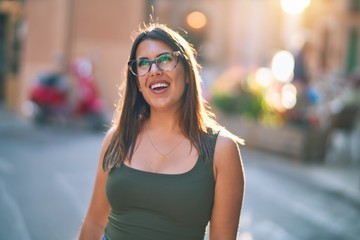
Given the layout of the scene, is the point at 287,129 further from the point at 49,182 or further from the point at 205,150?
the point at 205,150

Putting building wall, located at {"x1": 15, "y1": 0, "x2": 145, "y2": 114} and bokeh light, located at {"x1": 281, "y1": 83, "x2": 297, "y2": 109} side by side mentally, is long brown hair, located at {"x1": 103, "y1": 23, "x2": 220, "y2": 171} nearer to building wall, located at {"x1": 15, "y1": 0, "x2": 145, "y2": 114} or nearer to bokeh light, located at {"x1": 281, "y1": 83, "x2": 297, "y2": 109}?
bokeh light, located at {"x1": 281, "y1": 83, "x2": 297, "y2": 109}

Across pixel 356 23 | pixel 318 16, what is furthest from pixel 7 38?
pixel 356 23

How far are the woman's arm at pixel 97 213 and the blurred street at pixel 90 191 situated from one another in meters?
2.12

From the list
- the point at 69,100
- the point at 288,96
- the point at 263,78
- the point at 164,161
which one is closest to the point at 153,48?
the point at 164,161

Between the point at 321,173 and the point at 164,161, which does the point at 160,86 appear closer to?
the point at 164,161

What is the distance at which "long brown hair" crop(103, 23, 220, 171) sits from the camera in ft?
7.75

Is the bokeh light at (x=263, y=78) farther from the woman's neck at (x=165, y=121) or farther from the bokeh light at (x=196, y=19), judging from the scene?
the bokeh light at (x=196, y=19)

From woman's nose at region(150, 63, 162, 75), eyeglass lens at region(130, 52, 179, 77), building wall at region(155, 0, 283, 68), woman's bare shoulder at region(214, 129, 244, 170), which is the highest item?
building wall at region(155, 0, 283, 68)

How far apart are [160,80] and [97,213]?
0.69 metres

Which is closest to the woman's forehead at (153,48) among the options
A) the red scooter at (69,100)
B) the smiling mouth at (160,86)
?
the smiling mouth at (160,86)

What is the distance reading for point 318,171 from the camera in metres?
8.34

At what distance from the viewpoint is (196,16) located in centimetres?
3131

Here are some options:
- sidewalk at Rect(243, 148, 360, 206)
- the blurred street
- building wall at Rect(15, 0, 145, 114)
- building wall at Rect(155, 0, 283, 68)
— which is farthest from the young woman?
building wall at Rect(155, 0, 283, 68)

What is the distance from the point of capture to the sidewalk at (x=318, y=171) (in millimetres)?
7297
